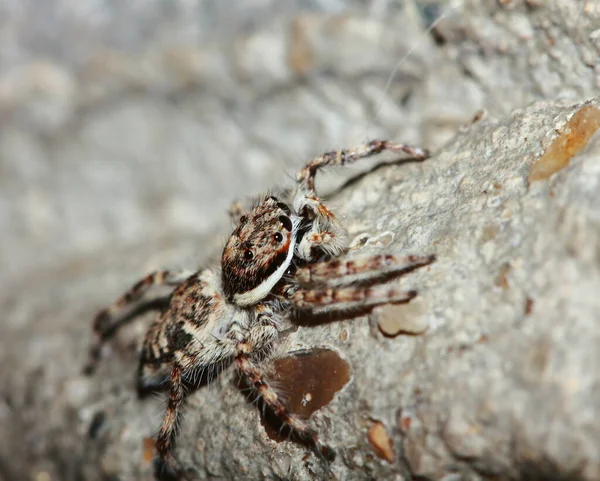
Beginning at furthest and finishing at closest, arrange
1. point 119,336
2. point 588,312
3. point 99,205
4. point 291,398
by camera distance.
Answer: point 99,205 < point 119,336 < point 291,398 < point 588,312

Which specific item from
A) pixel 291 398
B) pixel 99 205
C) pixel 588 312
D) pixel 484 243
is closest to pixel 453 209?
pixel 484 243

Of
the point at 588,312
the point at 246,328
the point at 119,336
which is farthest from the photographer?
the point at 119,336

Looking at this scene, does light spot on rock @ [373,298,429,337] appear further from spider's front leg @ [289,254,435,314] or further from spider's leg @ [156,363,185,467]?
spider's leg @ [156,363,185,467]

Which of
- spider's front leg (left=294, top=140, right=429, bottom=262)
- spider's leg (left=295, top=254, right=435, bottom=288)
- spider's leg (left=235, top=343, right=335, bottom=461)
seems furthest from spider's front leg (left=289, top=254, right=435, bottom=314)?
spider's leg (left=235, top=343, right=335, bottom=461)

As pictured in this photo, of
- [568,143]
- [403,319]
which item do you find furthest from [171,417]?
[568,143]

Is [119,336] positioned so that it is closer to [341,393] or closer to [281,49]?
[341,393]

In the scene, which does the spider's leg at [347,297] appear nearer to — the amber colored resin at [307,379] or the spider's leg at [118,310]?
the amber colored resin at [307,379]
